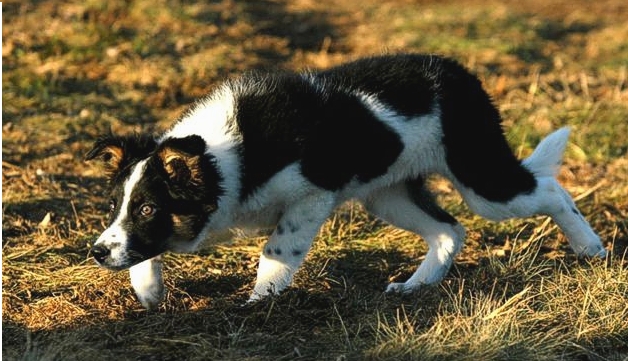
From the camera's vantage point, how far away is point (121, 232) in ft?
16.6

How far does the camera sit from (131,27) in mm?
11086

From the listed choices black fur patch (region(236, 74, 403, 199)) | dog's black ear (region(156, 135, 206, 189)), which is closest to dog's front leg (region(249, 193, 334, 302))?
black fur patch (region(236, 74, 403, 199))

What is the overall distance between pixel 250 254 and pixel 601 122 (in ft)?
14.4

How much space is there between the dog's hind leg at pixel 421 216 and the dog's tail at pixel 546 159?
0.60 meters

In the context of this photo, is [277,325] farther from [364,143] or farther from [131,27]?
[131,27]

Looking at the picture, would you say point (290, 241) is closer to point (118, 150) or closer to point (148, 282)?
point (148, 282)

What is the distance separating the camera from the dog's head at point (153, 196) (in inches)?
199

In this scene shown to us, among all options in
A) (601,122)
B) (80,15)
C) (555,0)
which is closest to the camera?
(601,122)

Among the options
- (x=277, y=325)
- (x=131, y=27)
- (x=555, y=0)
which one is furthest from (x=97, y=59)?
(x=555, y=0)

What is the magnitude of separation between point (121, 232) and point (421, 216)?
2.06m

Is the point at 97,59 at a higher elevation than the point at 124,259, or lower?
lower

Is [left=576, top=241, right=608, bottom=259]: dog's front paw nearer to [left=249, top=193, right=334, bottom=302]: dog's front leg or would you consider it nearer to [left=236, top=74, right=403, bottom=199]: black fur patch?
[left=236, top=74, right=403, bottom=199]: black fur patch

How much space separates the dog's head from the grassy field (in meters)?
0.39

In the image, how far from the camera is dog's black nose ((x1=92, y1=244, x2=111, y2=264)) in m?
5.01
